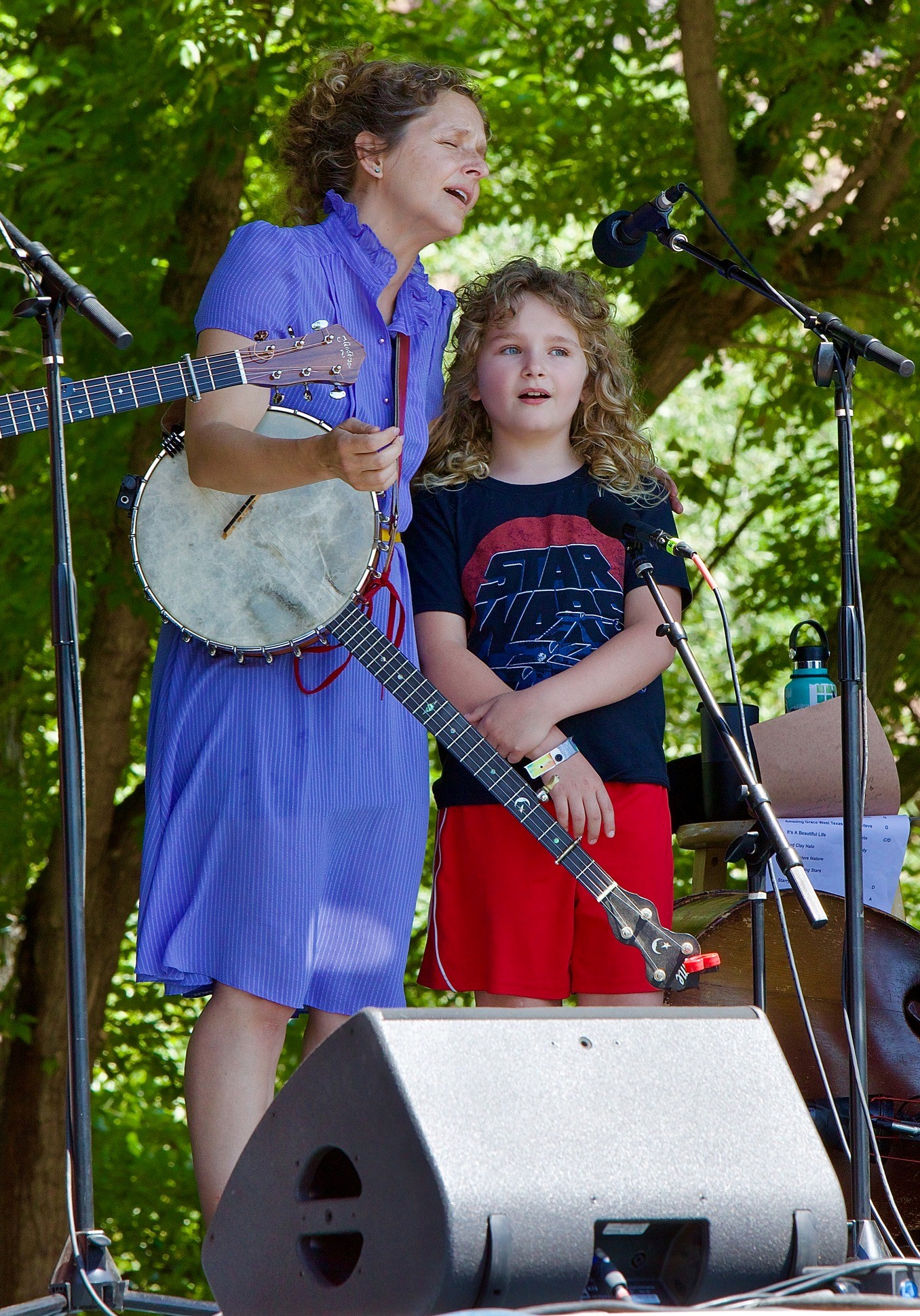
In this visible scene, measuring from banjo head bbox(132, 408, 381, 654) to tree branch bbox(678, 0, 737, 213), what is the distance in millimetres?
2965

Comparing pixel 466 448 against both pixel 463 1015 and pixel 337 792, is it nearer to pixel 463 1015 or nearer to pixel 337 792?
pixel 337 792

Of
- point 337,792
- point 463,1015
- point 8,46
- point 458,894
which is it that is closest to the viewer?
point 463,1015

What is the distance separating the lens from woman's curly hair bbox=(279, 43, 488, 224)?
286 cm

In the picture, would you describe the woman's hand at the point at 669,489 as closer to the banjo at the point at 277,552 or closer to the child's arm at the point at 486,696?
the child's arm at the point at 486,696

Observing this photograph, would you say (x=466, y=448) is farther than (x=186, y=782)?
Yes

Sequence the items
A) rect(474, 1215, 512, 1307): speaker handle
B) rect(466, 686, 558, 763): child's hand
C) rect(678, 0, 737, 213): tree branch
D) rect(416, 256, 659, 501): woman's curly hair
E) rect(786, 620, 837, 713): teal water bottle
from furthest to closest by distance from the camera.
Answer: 1. rect(678, 0, 737, 213): tree branch
2. rect(786, 620, 837, 713): teal water bottle
3. rect(416, 256, 659, 501): woman's curly hair
4. rect(466, 686, 558, 763): child's hand
5. rect(474, 1215, 512, 1307): speaker handle

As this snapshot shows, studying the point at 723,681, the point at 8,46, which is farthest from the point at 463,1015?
the point at 723,681

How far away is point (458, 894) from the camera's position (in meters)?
2.83

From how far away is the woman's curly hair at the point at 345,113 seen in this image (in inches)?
113

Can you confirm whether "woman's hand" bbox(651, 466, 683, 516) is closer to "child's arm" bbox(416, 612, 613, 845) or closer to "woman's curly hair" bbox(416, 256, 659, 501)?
"woman's curly hair" bbox(416, 256, 659, 501)

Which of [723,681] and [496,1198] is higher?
[723,681]

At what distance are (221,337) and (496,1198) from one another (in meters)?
1.54

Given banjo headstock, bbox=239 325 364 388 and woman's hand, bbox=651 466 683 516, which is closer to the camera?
banjo headstock, bbox=239 325 364 388

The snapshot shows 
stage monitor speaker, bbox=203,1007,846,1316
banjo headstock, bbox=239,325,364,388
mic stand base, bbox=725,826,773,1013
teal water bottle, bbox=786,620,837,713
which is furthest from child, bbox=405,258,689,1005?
stage monitor speaker, bbox=203,1007,846,1316
